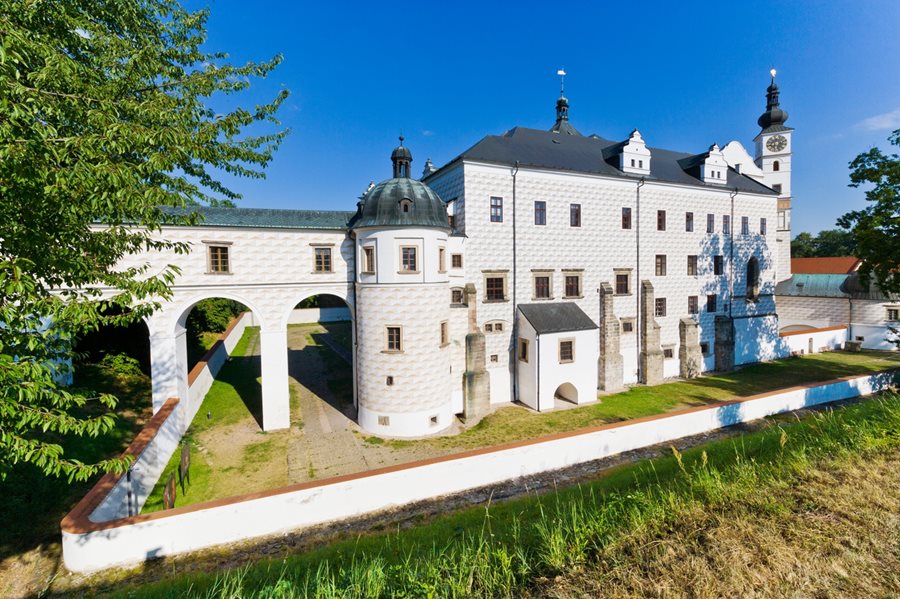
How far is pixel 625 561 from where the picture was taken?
180 inches

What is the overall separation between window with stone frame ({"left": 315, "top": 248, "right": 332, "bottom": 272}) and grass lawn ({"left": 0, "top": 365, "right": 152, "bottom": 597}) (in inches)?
350

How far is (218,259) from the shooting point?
1552 centimetres

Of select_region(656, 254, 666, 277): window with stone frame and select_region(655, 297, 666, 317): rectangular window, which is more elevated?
select_region(656, 254, 666, 277): window with stone frame

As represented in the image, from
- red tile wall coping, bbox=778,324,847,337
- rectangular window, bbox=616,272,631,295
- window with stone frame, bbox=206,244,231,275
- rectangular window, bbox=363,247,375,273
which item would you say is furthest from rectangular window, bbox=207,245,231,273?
red tile wall coping, bbox=778,324,847,337

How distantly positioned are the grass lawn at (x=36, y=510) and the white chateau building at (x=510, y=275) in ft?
8.80

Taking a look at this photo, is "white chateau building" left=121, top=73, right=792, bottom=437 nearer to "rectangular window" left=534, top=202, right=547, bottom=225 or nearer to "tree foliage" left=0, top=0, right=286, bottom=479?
"rectangular window" left=534, top=202, right=547, bottom=225

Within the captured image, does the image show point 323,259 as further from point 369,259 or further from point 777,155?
point 777,155

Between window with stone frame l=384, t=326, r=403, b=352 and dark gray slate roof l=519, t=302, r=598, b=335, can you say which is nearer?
window with stone frame l=384, t=326, r=403, b=352

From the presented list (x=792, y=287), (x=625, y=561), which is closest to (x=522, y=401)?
(x=625, y=561)

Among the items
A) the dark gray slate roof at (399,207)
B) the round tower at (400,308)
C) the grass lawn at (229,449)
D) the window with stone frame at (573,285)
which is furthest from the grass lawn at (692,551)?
the window with stone frame at (573,285)

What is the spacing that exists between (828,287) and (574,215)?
29047mm

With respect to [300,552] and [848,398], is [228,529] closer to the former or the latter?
[300,552]

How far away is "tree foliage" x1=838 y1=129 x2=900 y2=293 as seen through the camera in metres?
16.6

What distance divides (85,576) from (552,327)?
17448 millimetres
